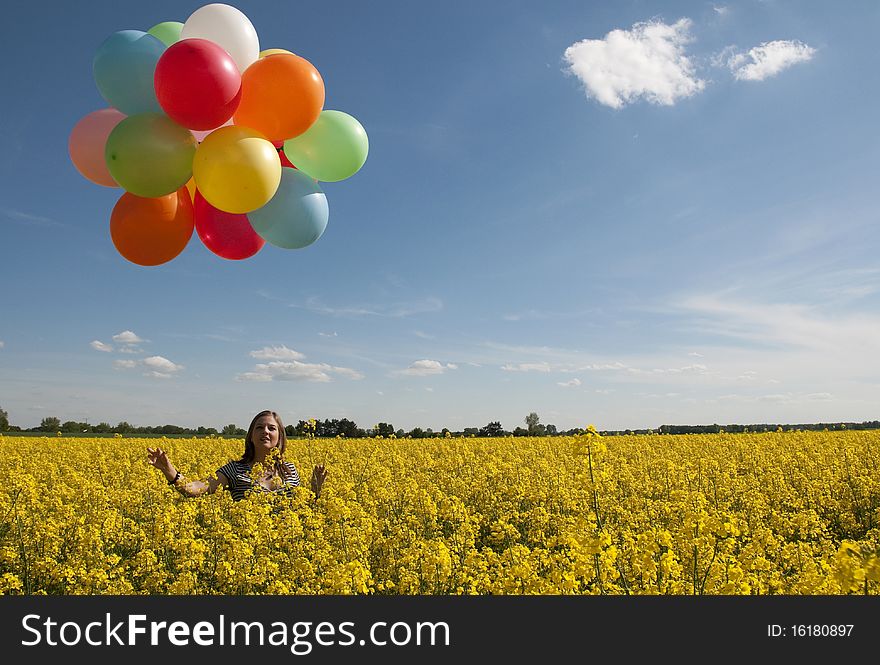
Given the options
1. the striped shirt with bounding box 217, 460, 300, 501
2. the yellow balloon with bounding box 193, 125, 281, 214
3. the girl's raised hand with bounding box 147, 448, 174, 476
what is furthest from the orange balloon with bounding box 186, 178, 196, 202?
the striped shirt with bounding box 217, 460, 300, 501

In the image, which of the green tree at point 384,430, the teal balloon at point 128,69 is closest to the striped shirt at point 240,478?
the teal balloon at point 128,69

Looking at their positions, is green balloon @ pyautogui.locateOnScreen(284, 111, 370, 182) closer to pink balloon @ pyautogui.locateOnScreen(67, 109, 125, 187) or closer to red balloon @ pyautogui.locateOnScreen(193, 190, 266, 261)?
red balloon @ pyautogui.locateOnScreen(193, 190, 266, 261)

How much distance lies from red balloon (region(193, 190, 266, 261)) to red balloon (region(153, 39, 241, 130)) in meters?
0.74

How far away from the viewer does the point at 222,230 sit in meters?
4.09

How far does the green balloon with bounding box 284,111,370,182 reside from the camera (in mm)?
4055

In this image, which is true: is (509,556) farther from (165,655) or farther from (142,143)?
(142,143)

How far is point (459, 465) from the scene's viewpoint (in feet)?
36.9

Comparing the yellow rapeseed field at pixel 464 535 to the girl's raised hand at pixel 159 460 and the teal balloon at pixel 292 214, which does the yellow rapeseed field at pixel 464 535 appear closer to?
the girl's raised hand at pixel 159 460

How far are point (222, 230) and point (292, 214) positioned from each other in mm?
594

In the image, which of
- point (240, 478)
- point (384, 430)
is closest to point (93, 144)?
point (240, 478)

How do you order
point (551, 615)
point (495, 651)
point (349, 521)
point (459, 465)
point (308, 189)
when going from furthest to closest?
point (459, 465), point (349, 521), point (308, 189), point (551, 615), point (495, 651)

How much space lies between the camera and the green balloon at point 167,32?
13.3ft

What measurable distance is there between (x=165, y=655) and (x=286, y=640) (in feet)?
1.90

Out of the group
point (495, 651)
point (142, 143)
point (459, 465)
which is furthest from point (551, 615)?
point (459, 465)
